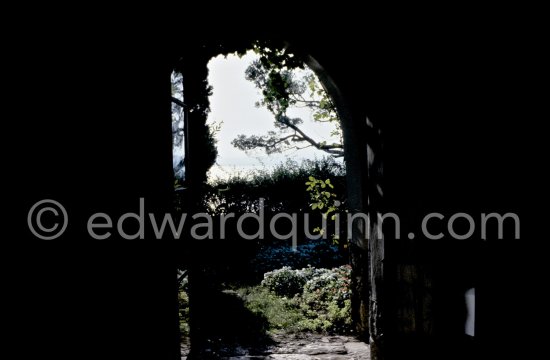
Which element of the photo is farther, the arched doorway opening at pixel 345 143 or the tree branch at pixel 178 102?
the arched doorway opening at pixel 345 143

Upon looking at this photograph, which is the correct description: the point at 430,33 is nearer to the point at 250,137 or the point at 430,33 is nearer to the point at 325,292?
the point at 325,292


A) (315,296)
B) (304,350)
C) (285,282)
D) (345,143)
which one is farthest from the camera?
(285,282)

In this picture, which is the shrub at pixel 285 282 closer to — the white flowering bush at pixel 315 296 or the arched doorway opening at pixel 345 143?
the white flowering bush at pixel 315 296

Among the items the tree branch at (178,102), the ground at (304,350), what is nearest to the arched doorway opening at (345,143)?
the tree branch at (178,102)

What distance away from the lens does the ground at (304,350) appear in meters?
3.89

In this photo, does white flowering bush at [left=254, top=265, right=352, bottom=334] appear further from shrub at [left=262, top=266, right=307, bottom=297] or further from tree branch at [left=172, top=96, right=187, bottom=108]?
tree branch at [left=172, top=96, right=187, bottom=108]

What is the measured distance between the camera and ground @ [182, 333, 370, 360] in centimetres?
389

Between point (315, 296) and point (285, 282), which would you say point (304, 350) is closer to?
point (315, 296)

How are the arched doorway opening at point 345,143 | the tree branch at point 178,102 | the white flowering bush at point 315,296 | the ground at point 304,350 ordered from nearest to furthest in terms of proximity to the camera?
the tree branch at point 178,102
the arched doorway opening at point 345,143
the ground at point 304,350
the white flowering bush at point 315,296

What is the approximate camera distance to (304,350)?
4121 mm

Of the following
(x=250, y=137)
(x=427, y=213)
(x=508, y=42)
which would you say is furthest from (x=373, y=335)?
(x=250, y=137)

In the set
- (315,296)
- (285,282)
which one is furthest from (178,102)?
(285,282)

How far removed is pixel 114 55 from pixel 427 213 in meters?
2.18

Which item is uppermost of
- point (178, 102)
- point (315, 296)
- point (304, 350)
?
point (178, 102)
